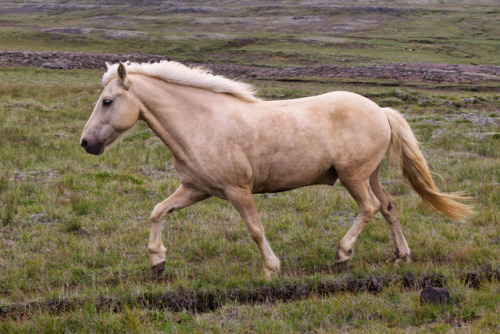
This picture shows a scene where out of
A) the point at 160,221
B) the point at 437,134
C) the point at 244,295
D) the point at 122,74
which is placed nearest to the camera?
the point at 244,295

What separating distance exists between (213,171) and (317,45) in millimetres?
73565

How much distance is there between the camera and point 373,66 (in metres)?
51.3

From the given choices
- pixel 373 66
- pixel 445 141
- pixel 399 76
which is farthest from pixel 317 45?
pixel 445 141

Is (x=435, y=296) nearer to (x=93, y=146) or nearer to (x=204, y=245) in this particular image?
(x=204, y=245)

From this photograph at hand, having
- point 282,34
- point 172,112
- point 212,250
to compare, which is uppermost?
point 172,112

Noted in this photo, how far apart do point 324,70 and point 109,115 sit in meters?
44.6

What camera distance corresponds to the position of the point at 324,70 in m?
Result: 48.6

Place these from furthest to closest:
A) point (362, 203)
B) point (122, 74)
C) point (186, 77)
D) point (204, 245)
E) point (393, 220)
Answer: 1. point (204, 245)
2. point (393, 220)
3. point (362, 203)
4. point (186, 77)
5. point (122, 74)

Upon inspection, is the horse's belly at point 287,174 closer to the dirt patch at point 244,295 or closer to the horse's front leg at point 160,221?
the horse's front leg at point 160,221

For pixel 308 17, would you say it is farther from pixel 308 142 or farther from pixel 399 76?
pixel 308 142

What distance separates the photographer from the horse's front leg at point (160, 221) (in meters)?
6.14

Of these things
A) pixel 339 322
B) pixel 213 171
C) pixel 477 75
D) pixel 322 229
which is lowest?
pixel 477 75

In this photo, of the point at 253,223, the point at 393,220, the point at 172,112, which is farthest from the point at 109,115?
the point at 393,220

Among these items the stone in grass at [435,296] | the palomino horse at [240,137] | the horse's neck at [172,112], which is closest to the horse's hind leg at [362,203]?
the palomino horse at [240,137]
